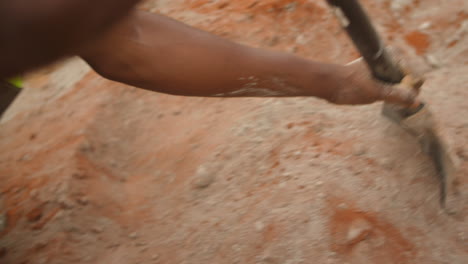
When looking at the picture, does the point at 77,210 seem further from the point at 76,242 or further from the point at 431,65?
the point at 431,65

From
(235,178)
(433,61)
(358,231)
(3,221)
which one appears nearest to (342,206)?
(358,231)

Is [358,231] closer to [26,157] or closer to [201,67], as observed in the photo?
[201,67]

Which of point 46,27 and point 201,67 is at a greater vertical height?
point 46,27

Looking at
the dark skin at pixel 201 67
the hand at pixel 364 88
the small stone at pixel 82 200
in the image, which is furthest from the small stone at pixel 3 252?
the hand at pixel 364 88

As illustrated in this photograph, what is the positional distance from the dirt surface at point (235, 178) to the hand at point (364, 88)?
0.56 ft

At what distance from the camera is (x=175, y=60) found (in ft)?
3.30

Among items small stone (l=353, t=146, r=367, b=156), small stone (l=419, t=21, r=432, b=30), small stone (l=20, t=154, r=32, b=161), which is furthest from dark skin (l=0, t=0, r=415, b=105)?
small stone (l=419, t=21, r=432, b=30)

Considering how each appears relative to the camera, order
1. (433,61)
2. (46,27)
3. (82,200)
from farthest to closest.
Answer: (433,61)
(82,200)
(46,27)

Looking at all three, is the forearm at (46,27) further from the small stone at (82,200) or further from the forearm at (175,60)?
the small stone at (82,200)

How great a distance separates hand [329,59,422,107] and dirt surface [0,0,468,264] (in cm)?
17

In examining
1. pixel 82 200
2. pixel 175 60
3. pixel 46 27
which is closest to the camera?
pixel 46 27

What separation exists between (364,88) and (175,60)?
591mm

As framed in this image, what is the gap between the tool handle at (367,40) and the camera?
1.22m

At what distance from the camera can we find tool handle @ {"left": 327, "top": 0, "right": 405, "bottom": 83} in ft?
3.99
